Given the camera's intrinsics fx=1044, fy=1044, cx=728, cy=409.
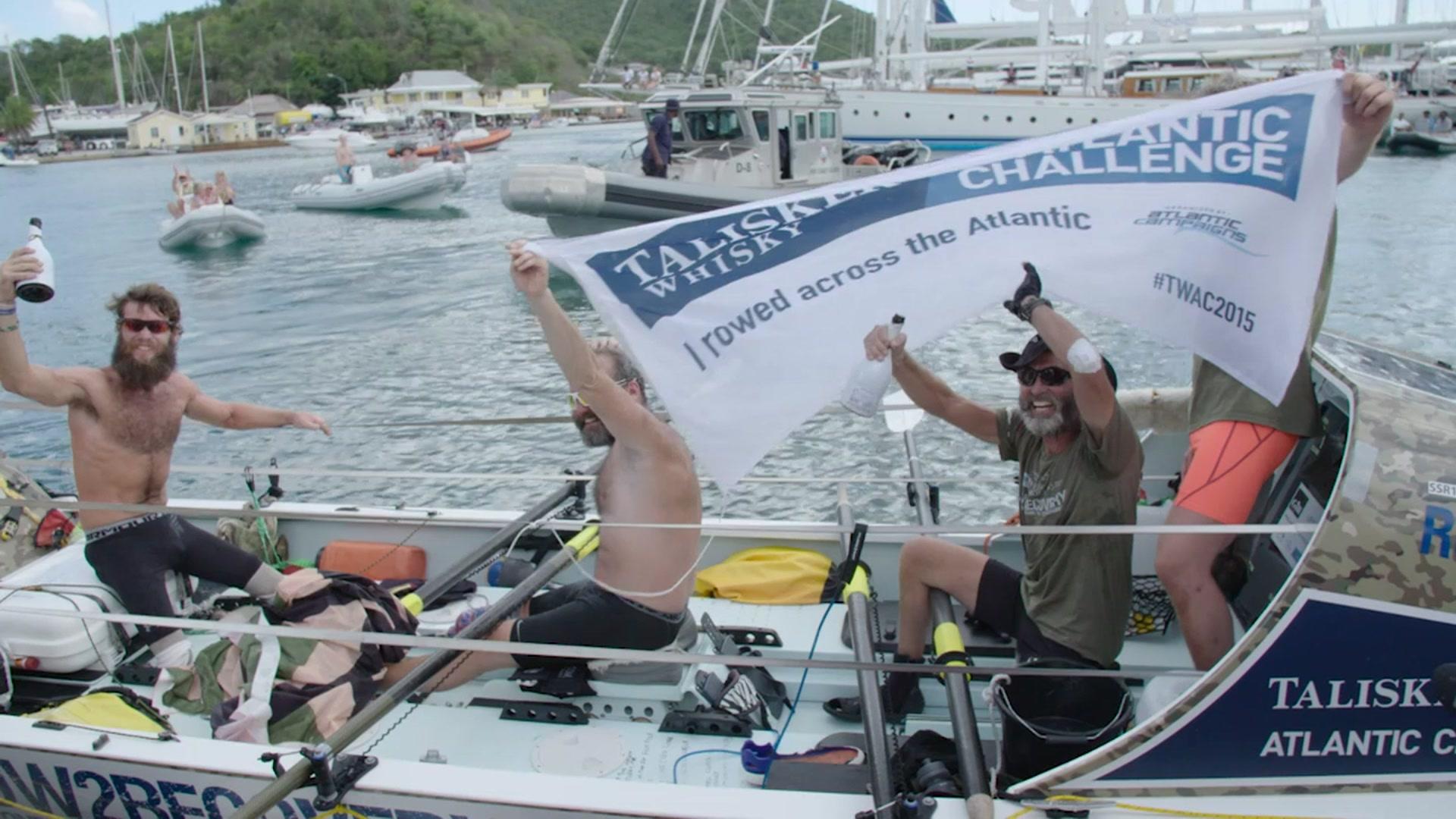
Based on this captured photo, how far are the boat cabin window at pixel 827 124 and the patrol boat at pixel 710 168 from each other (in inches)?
1.2

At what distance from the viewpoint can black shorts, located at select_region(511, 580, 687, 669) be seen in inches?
156

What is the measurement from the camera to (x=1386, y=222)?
1025 inches

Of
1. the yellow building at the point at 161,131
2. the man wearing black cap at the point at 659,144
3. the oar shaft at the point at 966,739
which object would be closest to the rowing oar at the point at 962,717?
the oar shaft at the point at 966,739

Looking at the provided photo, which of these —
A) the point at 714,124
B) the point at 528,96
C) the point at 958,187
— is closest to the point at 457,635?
the point at 958,187

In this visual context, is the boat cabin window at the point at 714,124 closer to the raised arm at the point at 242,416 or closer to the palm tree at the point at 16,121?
the raised arm at the point at 242,416

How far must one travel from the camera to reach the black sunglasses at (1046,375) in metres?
3.45

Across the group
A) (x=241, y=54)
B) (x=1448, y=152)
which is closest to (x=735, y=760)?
(x=1448, y=152)

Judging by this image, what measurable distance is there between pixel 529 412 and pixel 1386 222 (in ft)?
76.5

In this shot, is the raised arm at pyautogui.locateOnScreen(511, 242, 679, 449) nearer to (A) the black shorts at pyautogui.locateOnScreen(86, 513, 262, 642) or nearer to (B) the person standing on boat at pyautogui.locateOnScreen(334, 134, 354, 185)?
(A) the black shorts at pyautogui.locateOnScreen(86, 513, 262, 642)

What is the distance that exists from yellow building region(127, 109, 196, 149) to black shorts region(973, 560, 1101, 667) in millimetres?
105206

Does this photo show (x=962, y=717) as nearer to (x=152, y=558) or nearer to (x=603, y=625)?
(x=603, y=625)

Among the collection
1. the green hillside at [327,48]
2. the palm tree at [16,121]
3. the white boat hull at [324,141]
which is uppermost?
the green hillside at [327,48]

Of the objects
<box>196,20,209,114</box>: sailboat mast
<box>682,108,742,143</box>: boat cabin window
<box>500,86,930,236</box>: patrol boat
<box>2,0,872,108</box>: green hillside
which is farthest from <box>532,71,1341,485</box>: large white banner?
<box>2,0,872,108</box>: green hillside

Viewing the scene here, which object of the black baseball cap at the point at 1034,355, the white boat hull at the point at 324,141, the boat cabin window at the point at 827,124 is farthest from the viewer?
the white boat hull at the point at 324,141
